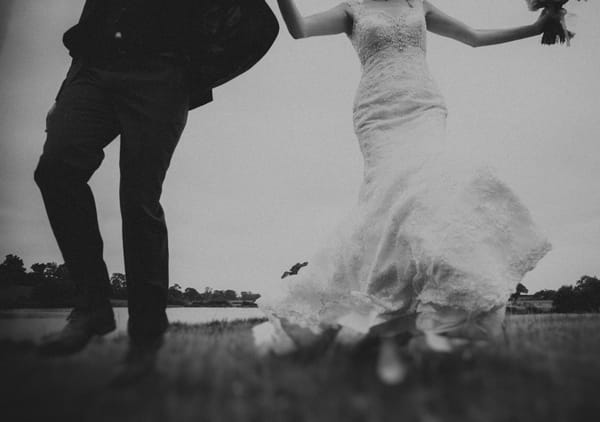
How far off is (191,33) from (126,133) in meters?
0.86

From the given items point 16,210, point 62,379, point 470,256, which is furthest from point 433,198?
point 16,210

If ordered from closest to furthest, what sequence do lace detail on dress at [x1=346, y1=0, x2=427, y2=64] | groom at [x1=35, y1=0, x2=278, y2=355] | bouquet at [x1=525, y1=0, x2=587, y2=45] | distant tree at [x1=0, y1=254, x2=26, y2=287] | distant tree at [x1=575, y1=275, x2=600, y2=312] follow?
groom at [x1=35, y1=0, x2=278, y2=355] → lace detail on dress at [x1=346, y1=0, x2=427, y2=64] → bouquet at [x1=525, y1=0, x2=587, y2=45] → distant tree at [x1=0, y1=254, x2=26, y2=287] → distant tree at [x1=575, y1=275, x2=600, y2=312]

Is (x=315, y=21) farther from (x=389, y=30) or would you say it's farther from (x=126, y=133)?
(x=126, y=133)

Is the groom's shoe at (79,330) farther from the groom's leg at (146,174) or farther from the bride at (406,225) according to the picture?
the bride at (406,225)

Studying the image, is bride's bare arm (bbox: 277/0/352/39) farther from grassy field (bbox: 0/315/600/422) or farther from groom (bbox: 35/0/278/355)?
grassy field (bbox: 0/315/600/422)

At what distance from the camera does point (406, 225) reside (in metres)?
2.53

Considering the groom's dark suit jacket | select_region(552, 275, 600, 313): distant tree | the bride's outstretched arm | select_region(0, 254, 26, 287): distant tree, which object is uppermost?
the bride's outstretched arm

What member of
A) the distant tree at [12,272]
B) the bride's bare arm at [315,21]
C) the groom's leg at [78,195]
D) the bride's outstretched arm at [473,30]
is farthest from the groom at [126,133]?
the bride's outstretched arm at [473,30]

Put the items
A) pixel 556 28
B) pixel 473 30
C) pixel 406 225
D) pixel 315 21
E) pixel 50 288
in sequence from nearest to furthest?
pixel 406 225
pixel 315 21
pixel 556 28
pixel 473 30
pixel 50 288

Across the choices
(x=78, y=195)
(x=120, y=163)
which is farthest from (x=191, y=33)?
(x=78, y=195)

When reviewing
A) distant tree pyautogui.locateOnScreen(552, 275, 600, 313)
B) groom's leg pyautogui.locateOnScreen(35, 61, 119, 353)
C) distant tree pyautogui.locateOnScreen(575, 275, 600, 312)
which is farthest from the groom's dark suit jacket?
distant tree pyautogui.locateOnScreen(575, 275, 600, 312)

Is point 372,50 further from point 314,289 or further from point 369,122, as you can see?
point 314,289

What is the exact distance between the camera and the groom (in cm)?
238

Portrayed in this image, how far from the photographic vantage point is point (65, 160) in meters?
Answer: 2.36
